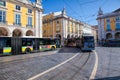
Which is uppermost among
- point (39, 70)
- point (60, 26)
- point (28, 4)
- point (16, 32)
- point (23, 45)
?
point (28, 4)

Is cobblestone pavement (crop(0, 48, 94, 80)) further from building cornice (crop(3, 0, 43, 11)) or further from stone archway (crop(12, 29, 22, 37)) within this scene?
building cornice (crop(3, 0, 43, 11))

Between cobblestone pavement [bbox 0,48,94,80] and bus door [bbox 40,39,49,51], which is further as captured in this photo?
bus door [bbox 40,39,49,51]

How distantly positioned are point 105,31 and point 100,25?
131 inches

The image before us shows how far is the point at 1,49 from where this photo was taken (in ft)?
52.4

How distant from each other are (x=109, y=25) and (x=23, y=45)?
3638 centimetres

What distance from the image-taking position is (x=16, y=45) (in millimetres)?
17750

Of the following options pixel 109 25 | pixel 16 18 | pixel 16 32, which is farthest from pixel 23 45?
pixel 109 25

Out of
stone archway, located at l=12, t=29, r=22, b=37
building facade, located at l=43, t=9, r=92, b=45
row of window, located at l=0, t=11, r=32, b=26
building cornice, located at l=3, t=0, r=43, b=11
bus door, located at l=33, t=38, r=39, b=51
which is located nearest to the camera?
bus door, located at l=33, t=38, r=39, b=51

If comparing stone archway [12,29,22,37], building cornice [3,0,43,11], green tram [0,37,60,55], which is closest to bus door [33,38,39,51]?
green tram [0,37,60,55]

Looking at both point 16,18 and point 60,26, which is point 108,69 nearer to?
point 16,18

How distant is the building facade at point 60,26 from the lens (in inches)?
1799

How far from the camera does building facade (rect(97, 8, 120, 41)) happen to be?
43.7 m

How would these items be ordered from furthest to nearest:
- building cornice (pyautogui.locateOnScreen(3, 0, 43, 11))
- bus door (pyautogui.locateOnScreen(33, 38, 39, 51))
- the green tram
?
building cornice (pyautogui.locateOnScreen(3, 0, 43, 11)) < bus door (pyautogui.locateOnScreen(33, 38, 39, 51)) < the green tram

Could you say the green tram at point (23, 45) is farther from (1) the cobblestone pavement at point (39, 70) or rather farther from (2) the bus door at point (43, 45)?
(1) the cobblestone pavement at point (39, 70)
